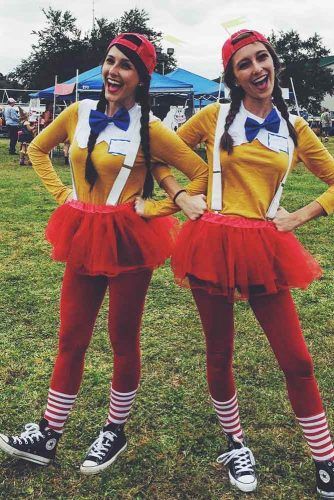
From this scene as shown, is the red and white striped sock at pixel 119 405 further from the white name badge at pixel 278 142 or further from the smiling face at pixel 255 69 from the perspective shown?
the smiling face at pixel 255 69

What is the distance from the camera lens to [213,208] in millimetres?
2414

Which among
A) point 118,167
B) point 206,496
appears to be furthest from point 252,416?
point 118,167

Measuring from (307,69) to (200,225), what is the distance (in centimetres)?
5066

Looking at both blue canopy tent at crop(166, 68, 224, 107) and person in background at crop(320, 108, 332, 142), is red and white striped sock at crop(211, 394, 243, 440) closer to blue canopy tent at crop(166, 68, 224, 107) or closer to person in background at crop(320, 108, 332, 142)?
blue canopy tent at crop(166, 68, 224, 107)

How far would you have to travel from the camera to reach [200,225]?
7.93 ft

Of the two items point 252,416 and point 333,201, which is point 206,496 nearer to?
point 252,416

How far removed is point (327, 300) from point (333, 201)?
8.72 ft

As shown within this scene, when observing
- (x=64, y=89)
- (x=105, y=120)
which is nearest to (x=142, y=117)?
(x=105, y=120)

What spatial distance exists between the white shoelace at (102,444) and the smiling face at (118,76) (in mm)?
1740

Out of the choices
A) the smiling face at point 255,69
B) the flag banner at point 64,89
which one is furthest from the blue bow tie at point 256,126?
the flag banner at point 64,89

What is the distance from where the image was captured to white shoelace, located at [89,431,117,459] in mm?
2707

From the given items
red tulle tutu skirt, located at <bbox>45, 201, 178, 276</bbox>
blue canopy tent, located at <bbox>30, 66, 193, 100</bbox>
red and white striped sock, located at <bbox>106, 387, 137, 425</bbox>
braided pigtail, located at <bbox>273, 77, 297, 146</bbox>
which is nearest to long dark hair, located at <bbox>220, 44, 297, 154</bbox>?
braided pigtail, located at <bbox>273, 77, 297, 146</bbox>

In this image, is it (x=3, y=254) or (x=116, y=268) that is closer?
(x=116, y=268)

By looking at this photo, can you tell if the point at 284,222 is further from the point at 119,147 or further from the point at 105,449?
the point at 105,449
